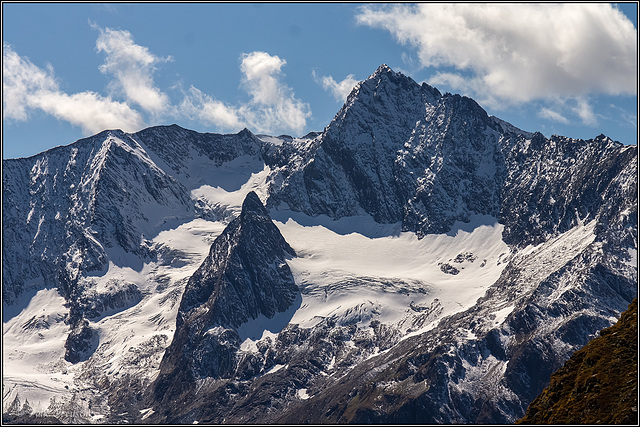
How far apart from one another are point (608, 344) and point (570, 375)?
22.2 ft

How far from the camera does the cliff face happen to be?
127875 millimetres

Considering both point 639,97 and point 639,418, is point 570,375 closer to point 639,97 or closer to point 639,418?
point 639,418

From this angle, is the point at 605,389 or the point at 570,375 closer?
the point at 605,389

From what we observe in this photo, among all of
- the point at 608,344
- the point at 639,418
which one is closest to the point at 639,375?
the point at 639,418

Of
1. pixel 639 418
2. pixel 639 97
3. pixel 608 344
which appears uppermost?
pixel 639 97

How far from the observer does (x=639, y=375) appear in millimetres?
122250

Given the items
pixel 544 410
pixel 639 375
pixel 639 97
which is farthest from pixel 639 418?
pixel 639 97

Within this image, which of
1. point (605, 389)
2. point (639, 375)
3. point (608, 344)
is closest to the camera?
point (639, 375)

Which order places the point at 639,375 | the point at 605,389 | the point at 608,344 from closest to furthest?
the point at 639,375 < the point at 605,389 < the point at 608,344

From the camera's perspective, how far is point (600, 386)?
132m

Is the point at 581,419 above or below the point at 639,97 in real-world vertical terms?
below

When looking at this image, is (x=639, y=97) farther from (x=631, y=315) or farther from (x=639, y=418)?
(x=639, y=418)

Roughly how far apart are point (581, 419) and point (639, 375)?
11.1 m

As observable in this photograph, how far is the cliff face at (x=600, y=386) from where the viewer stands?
127875 mm
